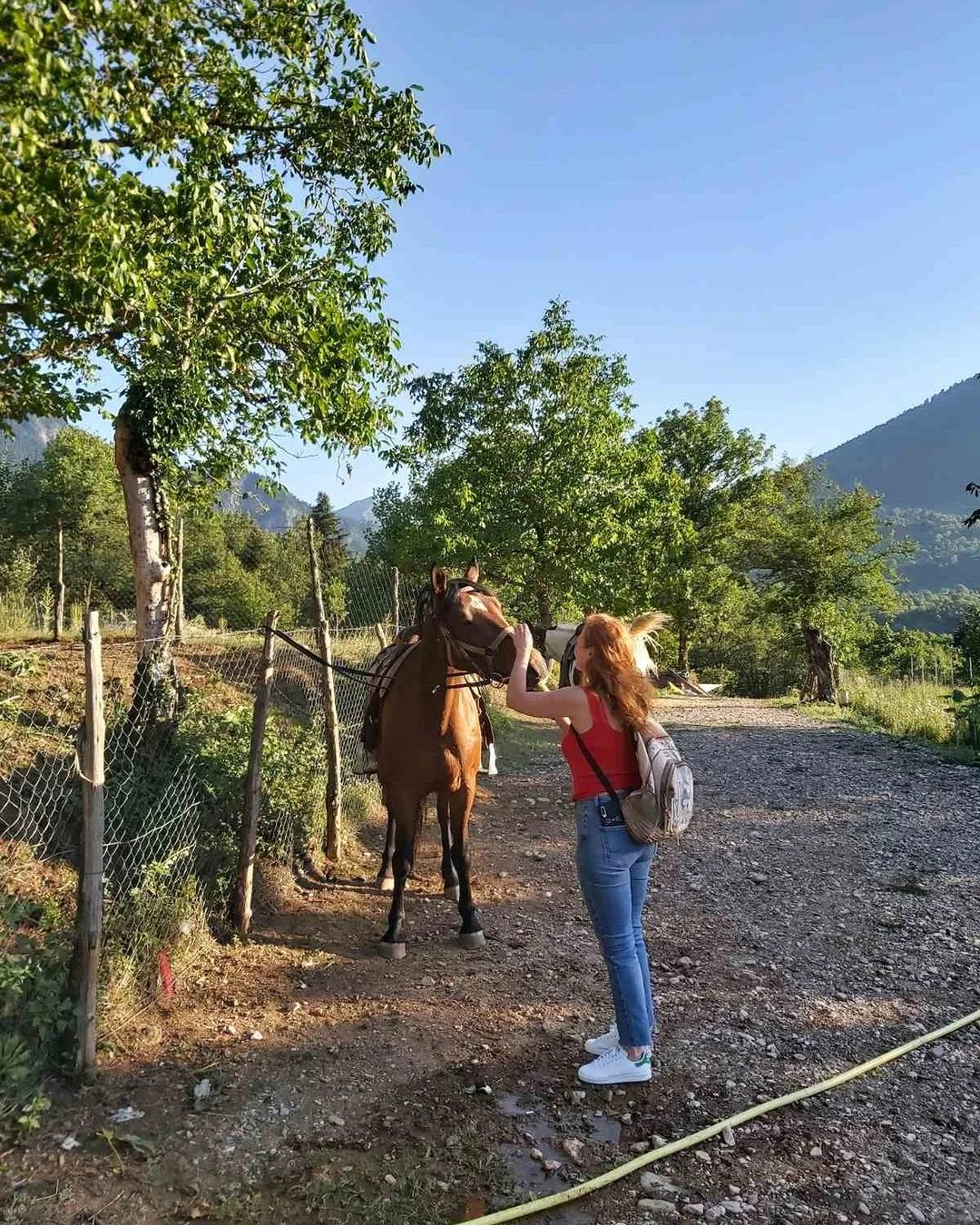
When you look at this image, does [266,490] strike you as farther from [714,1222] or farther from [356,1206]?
[714,1222]

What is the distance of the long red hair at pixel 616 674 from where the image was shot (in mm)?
3047

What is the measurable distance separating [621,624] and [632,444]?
13668 millimetres

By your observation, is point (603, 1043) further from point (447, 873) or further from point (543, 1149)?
point (447, 873)

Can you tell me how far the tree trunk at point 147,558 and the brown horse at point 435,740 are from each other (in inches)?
86.7

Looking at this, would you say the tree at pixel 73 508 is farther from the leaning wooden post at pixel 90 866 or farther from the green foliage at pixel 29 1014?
the leaning wooden post at pixel 90 866

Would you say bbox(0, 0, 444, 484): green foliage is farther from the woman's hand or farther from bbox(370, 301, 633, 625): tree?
bbox(370, 301, 633, 625): tree

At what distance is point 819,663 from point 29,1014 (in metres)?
23.5

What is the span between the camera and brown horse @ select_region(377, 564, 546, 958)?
14.6 feet

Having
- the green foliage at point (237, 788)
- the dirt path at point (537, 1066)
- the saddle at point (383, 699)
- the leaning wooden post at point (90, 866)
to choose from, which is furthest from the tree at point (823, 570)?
the leaning wooden post at point (90, 866)

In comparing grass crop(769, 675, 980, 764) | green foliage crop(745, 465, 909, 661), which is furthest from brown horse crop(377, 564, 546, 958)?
green foliage crop(745, 465, 909, 661)

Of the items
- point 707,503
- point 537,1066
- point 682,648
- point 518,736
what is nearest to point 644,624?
point 537,1066

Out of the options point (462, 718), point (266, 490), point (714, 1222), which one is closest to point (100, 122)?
point (266, 490)

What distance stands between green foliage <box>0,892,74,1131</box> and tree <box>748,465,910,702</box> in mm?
21732

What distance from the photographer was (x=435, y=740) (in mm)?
4793
